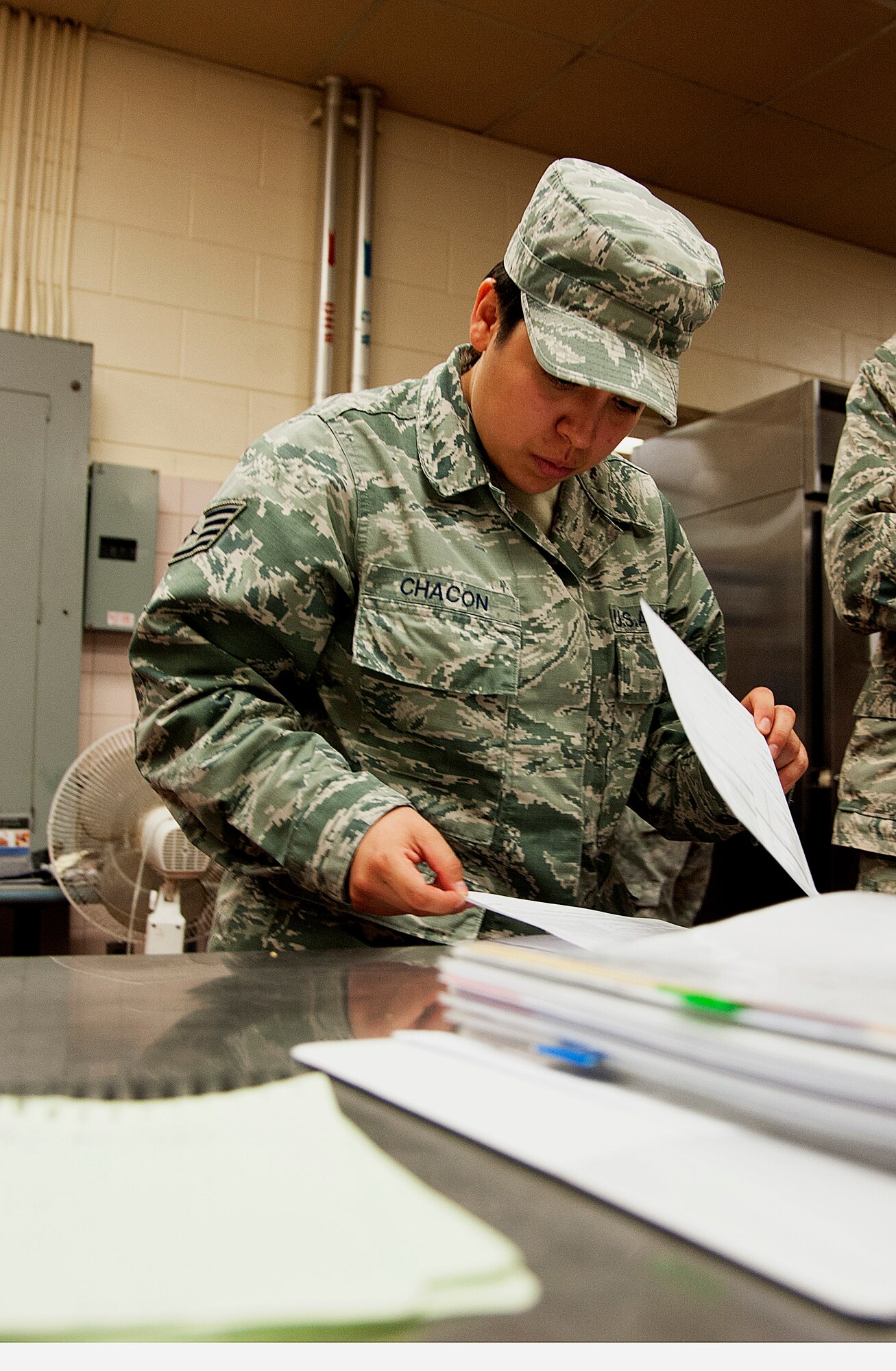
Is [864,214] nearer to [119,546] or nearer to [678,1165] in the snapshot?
[119,546]

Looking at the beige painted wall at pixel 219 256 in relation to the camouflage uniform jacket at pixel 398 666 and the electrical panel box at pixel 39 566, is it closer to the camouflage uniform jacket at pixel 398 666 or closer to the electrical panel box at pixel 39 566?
the electrical panel box at pixel 39 566

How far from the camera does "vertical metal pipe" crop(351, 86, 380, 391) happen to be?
351 cm

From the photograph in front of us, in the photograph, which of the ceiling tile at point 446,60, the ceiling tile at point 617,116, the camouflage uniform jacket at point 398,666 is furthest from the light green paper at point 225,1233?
the ceiling tile at point 617,116

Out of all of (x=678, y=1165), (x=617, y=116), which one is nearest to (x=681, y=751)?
(x=678, y=1165)

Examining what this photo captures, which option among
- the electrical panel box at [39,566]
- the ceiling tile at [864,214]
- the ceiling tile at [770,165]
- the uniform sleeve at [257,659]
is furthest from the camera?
the ceiling tile at [864,214]

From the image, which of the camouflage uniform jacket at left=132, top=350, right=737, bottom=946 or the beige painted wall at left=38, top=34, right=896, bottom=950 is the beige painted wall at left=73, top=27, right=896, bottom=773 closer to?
the beige painted wall at left=38, top=34, right=896, bottom=950

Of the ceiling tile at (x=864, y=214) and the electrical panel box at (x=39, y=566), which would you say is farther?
the ceiling tile at (x=864, y=214)

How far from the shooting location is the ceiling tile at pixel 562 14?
313cm

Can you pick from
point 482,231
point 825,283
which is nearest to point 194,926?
point 482,231

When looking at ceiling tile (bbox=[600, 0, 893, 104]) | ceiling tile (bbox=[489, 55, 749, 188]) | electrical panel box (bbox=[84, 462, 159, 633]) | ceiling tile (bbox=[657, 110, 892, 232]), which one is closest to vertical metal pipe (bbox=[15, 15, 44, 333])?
electrical panel box (bbox=[84, 462, 159, 633])

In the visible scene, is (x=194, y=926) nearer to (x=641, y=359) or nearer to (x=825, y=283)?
(x=641, y=359)

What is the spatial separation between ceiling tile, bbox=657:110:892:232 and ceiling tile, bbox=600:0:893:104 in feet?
0.84

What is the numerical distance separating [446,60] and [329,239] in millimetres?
643

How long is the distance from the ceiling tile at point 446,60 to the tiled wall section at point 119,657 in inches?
56.0
